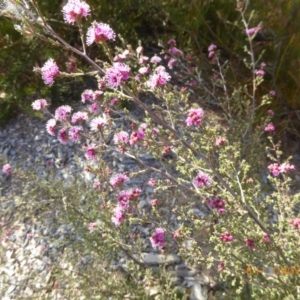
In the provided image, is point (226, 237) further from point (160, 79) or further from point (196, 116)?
point (160, 79)

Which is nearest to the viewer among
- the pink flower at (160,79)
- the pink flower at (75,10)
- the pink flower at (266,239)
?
the pink flower at (75,10)

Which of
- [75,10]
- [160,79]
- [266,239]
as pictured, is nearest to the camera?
[75,10]

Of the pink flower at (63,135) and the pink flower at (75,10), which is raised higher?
the pink flower at (75,10)

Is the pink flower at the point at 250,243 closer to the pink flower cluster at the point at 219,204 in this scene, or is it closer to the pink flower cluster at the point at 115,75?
the pink flower cluster at the point at 219,204

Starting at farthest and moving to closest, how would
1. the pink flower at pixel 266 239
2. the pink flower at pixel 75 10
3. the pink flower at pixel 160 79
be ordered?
the pink flower at pixel 266 239 < the pink flower at pixel 160 79 < the pink flower at pixel 75 10

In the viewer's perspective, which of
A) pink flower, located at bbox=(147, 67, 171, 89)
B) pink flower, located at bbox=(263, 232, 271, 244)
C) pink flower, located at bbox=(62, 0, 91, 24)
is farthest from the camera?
pink flower, located at bbox=(263, 232, 271, 244)

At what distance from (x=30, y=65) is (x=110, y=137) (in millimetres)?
1081

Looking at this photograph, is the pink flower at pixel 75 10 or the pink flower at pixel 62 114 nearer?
the pink flower at pixel 75 10

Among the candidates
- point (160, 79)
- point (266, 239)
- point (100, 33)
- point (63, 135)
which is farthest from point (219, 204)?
point (100, 33)

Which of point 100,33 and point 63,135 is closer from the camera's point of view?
point 100,33

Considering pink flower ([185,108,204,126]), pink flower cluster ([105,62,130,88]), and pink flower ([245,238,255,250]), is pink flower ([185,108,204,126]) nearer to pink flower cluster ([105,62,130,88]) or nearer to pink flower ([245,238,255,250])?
pink flower cluster ([105,62,130,88])

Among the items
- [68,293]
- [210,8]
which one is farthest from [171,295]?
[210,8]

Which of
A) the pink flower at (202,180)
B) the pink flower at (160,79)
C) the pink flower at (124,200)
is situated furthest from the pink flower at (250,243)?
the pink flower at (160,79)

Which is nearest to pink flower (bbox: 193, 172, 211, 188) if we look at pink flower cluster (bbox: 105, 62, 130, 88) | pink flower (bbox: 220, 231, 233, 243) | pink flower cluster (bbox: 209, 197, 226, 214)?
pink flower cluster (bbox: 209, 197, 226, 214)
